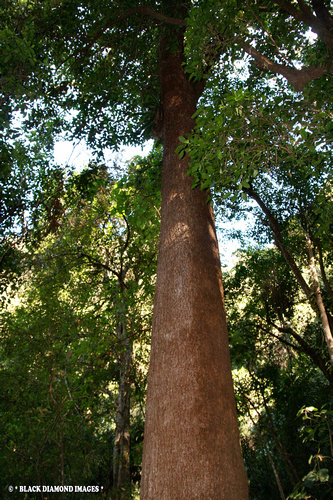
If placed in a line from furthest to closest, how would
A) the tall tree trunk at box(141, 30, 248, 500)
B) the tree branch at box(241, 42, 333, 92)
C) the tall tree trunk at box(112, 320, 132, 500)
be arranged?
the tall tree trunk at box(112, 320, 132, 500) → the tree branch at box(241, 42, 333, 92) → the tall tree trunk at box(141, 30, 248, 500)

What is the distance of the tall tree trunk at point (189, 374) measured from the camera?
1747 mm

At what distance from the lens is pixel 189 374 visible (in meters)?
2.02

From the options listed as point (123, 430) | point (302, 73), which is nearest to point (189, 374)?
point (302, 73)

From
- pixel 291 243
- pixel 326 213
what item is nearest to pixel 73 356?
pixel 326 213

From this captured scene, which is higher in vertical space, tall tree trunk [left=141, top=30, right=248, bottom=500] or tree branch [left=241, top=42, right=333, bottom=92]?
tree branch [left=241, top=42, right=333, bottom=92]

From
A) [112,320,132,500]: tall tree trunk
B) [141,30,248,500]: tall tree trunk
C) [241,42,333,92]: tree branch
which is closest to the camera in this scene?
[141,30,248,500]: tall tree trunk

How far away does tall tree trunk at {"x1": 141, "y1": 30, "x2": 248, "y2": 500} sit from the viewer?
5.73 feet

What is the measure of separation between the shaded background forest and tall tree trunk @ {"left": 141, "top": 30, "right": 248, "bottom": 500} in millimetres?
497

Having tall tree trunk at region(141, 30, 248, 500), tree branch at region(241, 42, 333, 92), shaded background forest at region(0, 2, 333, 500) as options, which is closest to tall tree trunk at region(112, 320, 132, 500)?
shaded background forest at region(0, 2, 333, 500)

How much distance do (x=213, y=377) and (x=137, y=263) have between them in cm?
563

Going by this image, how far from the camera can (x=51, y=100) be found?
15.7ft

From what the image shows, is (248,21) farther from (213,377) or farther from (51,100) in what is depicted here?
(213,377)

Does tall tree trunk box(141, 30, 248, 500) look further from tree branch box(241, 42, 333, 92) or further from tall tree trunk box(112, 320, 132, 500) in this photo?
tall tree trunk box(112, 320, 132, 500)

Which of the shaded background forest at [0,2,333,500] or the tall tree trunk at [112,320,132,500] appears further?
the tall tree trunk at [112,320,132,500]
